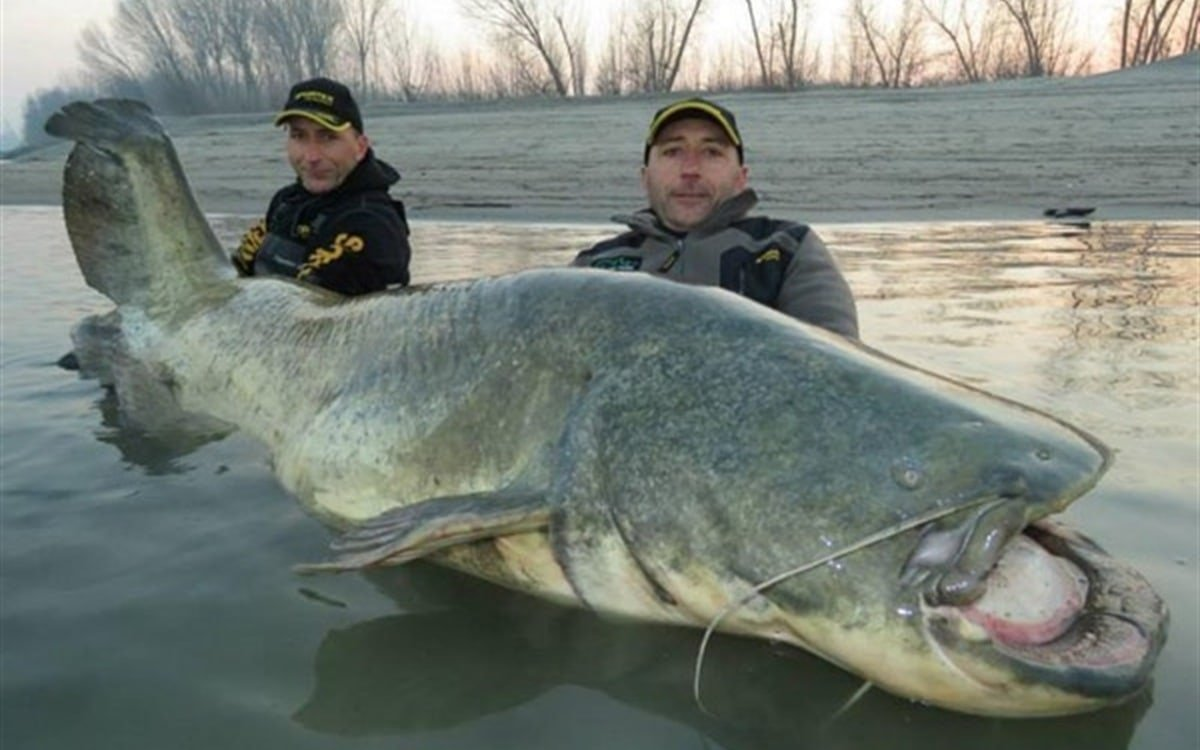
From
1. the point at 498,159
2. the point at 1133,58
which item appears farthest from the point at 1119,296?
the point at 1133,58

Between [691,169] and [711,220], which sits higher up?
[691,169]

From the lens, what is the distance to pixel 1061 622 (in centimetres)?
164

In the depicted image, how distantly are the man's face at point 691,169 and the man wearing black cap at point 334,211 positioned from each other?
1278 millimetres

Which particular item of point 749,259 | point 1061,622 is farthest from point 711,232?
point 1061,622

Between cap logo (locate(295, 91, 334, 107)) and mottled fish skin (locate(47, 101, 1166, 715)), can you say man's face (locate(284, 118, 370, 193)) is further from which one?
mottled fish skin (locate(47, 101, 1166, 715))

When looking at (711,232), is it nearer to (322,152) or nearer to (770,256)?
(770,256)

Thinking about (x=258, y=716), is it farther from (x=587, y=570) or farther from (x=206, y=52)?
(x=206, y=52)

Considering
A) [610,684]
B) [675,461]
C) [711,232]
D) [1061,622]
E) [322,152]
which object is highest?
[322,152]

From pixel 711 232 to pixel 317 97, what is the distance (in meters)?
1.91

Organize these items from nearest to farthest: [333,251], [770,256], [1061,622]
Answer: [1061,622], [770,256], [333,251]

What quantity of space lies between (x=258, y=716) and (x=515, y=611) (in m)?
0.59

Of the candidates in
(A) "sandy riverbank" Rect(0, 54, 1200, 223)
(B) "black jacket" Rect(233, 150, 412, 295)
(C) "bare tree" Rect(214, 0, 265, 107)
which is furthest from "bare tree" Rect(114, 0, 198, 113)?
(B) "black jacket" Rect(233, 150, 412, 295)

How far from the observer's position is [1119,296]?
19.8 ft

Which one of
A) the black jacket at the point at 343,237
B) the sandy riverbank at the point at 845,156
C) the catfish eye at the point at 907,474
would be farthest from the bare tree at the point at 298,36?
the catfish eye at the point at 907,474
